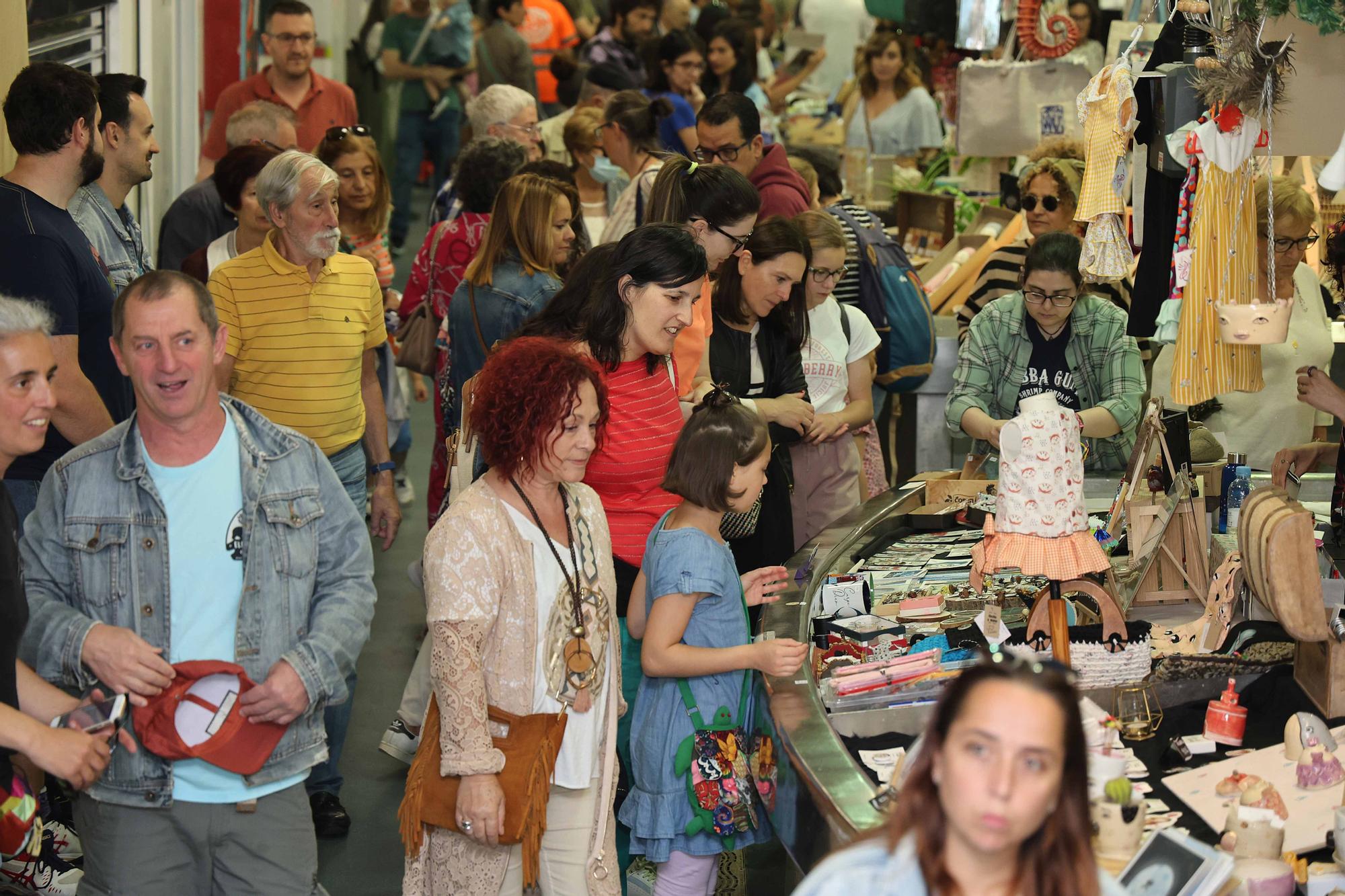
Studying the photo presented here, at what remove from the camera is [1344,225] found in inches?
165

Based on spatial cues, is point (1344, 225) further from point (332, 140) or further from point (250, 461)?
point (332, 140)

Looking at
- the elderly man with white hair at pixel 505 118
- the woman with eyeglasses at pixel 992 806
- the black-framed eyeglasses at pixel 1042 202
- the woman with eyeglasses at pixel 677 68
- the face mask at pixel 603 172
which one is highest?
the woman with eyeglasses at pixel 677 68

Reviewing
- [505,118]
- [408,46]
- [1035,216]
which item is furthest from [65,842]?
[408,46]

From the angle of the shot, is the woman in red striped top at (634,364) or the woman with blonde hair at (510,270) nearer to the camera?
the woman in red striped top at (634,364)

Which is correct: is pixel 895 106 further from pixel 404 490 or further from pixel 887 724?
pixel 887 724

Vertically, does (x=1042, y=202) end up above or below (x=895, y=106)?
below

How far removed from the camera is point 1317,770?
9.14 feet

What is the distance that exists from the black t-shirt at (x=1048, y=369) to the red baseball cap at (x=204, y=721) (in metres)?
2.83

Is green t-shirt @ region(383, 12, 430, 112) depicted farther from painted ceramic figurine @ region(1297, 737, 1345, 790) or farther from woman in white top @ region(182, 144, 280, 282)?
painted ceramic figurine @ region(1297, 737, 1345, 790)

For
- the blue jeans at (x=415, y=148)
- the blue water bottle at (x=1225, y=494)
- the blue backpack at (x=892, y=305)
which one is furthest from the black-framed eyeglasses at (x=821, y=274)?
the blue jeans at (x=415, y=148)

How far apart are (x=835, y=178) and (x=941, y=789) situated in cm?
530

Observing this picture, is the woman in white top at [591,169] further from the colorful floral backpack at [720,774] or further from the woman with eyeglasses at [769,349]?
the colorful floral backpack at [720,774]

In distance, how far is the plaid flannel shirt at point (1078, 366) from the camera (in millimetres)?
4785

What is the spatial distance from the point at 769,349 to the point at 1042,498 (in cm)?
159
